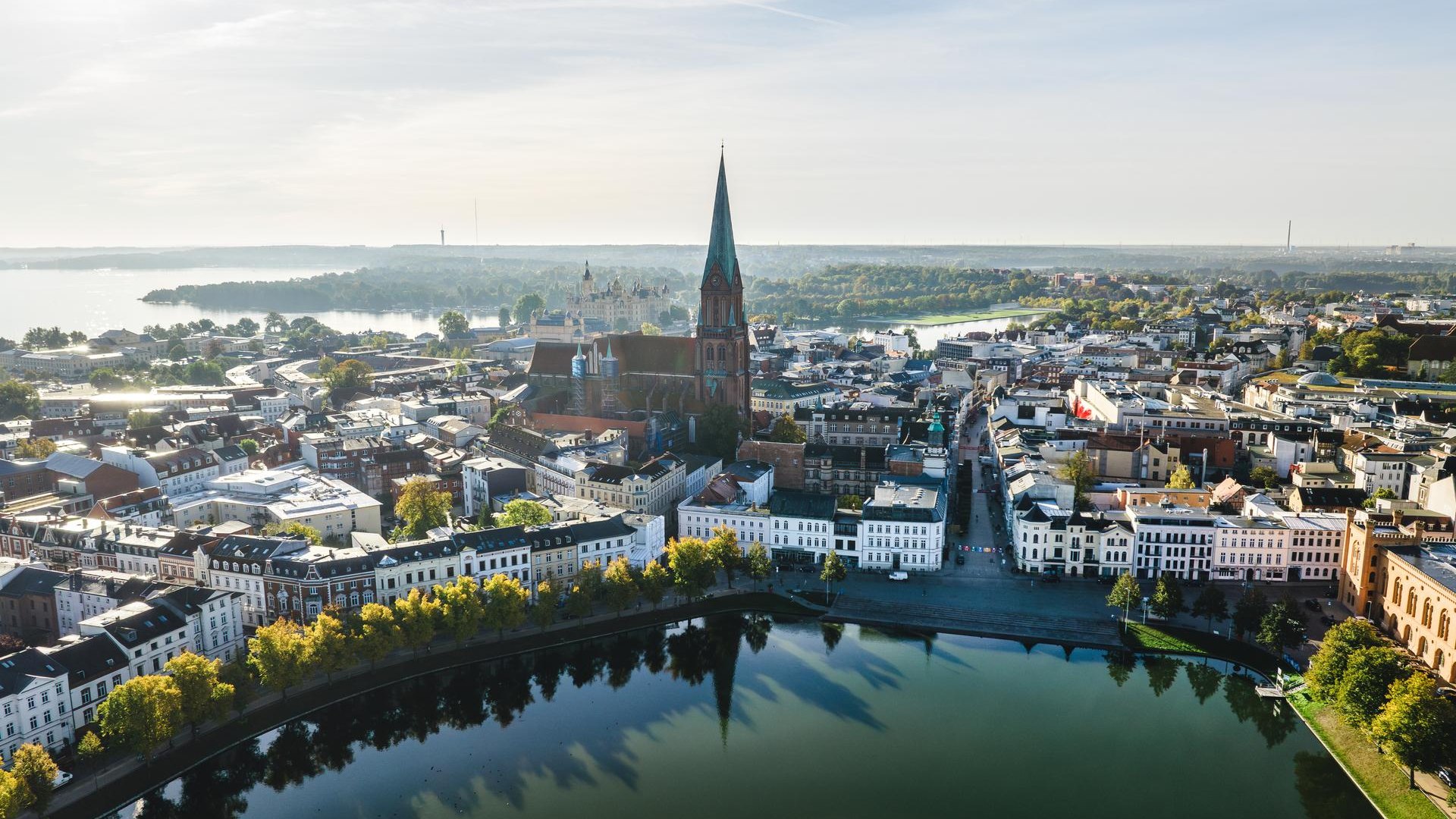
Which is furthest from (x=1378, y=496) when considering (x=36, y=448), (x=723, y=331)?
(x=36, y=448)

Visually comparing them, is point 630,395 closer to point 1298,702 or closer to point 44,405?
point 1298,702

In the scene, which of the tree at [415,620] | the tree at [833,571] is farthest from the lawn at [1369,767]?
the tree at [415,620]

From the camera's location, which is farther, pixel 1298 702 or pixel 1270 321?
pixel 1270 321

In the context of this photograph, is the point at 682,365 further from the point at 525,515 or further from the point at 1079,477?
the point at 1079,477

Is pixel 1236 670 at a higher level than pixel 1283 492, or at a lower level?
lower

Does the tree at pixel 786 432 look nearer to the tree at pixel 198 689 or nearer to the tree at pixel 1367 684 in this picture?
the tree at pixel 1367 684

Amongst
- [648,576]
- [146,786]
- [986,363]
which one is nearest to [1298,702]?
[648,576]
